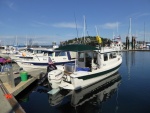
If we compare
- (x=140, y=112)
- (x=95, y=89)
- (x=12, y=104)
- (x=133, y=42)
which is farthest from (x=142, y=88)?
(x=133, y=42)

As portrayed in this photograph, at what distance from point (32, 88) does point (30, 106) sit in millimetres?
4613

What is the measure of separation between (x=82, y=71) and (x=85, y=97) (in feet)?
7.25

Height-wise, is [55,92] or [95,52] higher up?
[95,52]

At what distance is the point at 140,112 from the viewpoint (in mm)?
11211

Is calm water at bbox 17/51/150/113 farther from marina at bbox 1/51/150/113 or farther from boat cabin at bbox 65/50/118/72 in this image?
boat cabin at bbox 65/50/118/72

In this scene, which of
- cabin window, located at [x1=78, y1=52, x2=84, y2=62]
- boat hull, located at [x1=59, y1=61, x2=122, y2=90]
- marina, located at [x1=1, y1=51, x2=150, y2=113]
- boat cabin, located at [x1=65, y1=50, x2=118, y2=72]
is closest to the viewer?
marina, located at [x1=1, y1=51, x2=150, y2=113]

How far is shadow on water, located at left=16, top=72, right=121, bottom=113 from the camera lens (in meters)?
12.0

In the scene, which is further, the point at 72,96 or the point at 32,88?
the point at 32,88

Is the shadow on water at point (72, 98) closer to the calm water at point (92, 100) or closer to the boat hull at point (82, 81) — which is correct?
the calm water at point (92, 100)

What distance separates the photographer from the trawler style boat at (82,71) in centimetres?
1433

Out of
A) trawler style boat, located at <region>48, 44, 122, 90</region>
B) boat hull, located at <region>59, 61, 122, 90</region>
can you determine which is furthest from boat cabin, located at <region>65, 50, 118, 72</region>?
boat hull, located at <region>59, 61, 122, 90</region>

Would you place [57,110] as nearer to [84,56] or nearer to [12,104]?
[12,104]

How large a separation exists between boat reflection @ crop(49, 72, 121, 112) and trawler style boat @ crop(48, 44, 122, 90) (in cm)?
57

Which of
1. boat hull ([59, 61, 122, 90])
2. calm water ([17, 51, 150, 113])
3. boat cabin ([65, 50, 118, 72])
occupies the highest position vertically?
boat cabin ([65, 50, 118, 72])
